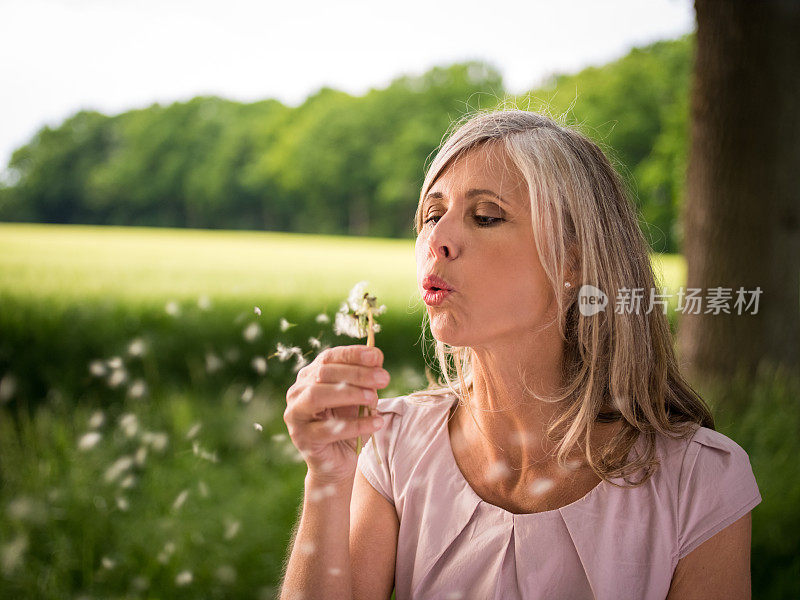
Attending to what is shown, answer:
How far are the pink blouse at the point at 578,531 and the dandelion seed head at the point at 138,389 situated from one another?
326cm

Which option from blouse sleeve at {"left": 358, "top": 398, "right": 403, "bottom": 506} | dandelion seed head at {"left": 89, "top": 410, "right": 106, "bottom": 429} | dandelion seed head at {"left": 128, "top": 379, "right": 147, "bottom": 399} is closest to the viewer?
blouse sleeve at {"left": 358, "top": 398, "right": 403, "bottom": 506}

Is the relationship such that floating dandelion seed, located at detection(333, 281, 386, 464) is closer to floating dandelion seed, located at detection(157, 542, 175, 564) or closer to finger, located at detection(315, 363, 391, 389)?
finger, located at detection(315, 363, 391, 389)

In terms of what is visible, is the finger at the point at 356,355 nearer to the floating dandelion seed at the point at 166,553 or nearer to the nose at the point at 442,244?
the nose at the point at 442,244

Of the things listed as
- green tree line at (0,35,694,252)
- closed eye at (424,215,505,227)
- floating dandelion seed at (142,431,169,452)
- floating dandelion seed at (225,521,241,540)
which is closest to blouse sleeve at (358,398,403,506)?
closed eye at (424,215,505,227)

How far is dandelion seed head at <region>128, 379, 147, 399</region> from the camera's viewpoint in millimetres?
4664

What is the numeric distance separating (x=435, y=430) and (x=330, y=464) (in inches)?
19.4

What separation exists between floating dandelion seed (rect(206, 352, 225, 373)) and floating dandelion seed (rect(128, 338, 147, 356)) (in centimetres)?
45

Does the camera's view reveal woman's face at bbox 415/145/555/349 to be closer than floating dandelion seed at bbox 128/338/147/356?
Yes

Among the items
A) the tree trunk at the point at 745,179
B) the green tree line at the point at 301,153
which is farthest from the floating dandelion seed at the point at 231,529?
the green tree line at the point at 301,153

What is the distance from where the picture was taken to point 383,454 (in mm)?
2008

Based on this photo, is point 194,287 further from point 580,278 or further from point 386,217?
point 386,217

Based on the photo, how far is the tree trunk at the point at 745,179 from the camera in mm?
4789

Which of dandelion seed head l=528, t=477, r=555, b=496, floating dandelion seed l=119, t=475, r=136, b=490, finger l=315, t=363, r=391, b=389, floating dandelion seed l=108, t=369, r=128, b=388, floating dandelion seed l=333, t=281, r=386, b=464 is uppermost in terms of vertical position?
floating dandelion seed l=333, t=281, r=386, b=464

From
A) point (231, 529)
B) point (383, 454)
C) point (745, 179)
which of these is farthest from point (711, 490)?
point (745, 179)
